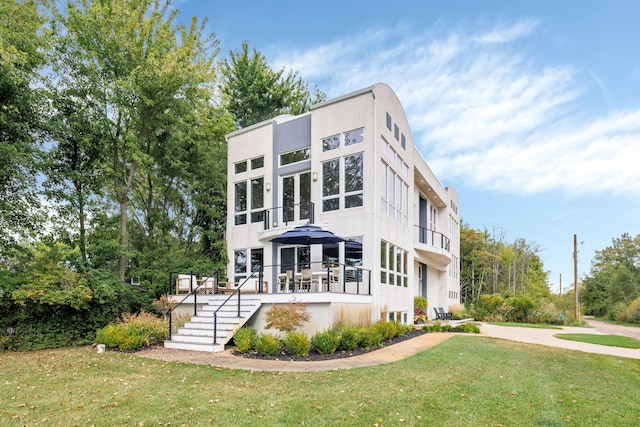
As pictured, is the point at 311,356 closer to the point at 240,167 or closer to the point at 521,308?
the point at 240,167

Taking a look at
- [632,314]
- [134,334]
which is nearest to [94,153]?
[134,334]

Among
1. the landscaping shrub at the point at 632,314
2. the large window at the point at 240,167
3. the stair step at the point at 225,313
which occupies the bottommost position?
the landscaping shrub at the point at 632,314

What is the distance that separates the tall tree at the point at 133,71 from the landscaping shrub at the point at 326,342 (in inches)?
381

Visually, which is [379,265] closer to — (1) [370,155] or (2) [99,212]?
(1) [370,155]

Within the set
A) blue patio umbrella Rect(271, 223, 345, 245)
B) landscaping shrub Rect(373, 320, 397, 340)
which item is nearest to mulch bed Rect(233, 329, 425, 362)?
landscaping shrub Rect(373, 320, 397, 340)

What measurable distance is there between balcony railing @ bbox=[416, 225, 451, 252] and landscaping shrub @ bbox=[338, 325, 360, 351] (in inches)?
454

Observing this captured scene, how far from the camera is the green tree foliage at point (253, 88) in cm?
2477

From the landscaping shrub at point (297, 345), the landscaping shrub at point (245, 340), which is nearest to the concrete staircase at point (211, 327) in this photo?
the landscaping shrub at point (245, 340)

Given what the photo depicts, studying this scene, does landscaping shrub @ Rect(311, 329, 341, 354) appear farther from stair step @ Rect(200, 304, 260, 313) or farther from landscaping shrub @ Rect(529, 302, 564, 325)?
landscaping shrub @ Rect(529, 302, 564, 325)

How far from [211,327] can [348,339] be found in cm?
403

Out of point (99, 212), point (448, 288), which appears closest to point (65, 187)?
point (99, 212)

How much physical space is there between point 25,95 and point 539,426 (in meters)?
17.3

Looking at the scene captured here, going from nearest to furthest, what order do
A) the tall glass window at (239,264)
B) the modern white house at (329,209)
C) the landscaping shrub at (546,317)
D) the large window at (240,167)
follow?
the modern white house at (329,209)
the tall glass window at (239,264)
the large window at (240,167)
the landscaping shrub at (546,317)

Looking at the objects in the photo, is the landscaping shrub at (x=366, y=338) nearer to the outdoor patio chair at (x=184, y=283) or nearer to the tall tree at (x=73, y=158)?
the outdoor patio chair at (x=184, y=283)
